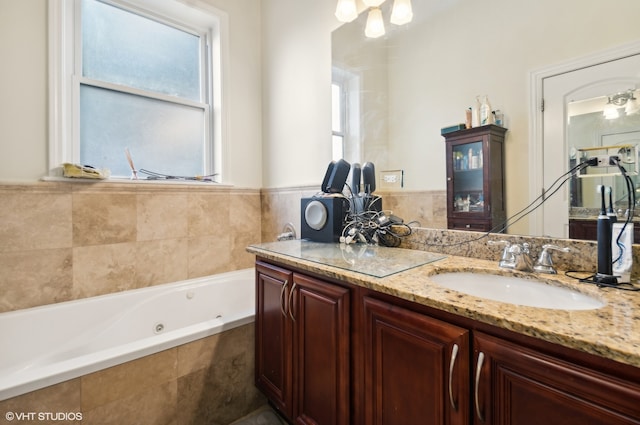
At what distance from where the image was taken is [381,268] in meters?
0.99

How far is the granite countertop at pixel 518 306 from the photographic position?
50 centimetres

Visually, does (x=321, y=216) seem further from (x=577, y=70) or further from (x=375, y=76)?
(x=577, y=70)

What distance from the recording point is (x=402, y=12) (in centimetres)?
148

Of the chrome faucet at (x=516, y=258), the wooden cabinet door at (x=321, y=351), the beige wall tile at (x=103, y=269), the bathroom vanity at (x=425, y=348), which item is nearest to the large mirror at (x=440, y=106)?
the chrome faucet at (x=516, y=258)

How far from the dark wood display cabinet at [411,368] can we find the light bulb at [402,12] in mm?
1398

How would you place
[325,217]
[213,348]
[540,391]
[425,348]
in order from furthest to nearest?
[325,217]
[213,348]
[425,348]
[540,391]

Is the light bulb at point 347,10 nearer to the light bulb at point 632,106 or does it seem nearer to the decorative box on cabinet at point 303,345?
the light bulb at point 632,106

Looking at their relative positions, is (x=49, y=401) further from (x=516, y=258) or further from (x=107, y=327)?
(x=516, y=258)

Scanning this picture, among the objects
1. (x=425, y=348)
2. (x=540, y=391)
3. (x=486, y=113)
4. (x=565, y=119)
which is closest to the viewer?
(x=540, y=391)

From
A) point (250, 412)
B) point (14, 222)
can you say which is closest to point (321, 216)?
point (250, 412)

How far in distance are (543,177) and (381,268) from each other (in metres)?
0.66

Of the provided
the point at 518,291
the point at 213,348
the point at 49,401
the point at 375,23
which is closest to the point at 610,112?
the point at 518,291

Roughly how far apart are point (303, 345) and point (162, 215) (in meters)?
1.53

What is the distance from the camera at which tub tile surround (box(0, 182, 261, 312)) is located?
1.62m
